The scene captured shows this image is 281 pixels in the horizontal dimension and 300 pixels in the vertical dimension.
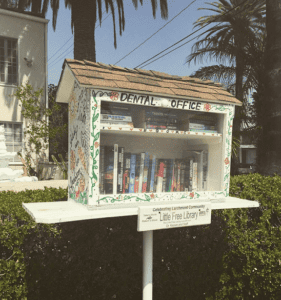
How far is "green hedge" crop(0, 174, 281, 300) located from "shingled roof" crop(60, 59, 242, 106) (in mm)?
1353

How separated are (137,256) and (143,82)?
5.84 feet

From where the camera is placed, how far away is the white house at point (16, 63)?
11344 mm

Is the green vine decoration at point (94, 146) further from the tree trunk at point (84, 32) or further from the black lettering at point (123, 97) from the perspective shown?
the tree trunk at point (84, 32)

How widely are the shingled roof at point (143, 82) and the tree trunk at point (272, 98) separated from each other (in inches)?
122

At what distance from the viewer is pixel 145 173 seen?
2.63 meters

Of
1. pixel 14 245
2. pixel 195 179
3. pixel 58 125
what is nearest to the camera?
pixel 14 245

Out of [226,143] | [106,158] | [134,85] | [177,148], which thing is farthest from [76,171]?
[226,143]

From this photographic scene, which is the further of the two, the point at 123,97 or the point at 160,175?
the point at 160,175

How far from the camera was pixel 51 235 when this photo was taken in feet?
9.30

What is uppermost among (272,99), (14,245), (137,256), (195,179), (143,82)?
(272,99)

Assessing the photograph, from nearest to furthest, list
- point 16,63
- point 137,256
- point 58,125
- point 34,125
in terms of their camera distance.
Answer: point 137,256, point 34,125, point 16,63, point 58,125

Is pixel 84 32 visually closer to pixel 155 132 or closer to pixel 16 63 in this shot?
pixel 16 63

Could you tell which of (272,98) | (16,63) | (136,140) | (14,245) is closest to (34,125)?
(16,63)

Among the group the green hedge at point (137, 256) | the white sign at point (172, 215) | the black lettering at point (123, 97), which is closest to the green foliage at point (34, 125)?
the green hedge at point (137, 256)
